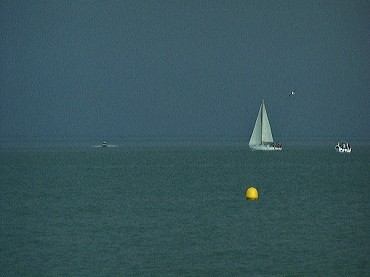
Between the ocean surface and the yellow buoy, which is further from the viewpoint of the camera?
the yellow buoy

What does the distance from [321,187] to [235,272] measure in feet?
173

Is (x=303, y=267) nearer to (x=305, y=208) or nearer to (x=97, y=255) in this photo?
(x=97, y=255)

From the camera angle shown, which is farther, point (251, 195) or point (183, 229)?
point (251, 195)

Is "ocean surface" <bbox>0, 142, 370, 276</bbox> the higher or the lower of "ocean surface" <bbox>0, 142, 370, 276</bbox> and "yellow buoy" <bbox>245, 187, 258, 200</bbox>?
the lower

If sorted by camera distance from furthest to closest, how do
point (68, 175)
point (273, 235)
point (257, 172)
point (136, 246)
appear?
point (257, 172)
point (68, 175)
point (273, 235)
point (136, 246)

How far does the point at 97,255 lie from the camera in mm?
42938

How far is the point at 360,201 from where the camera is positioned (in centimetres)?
7281

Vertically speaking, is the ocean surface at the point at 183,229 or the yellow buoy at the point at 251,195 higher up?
the yellow buoy at the point at 251,195

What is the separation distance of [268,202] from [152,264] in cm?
3230

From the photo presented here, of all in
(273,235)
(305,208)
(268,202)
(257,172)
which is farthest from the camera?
(257,172)

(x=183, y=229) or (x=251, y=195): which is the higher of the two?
(x=251, y=195)

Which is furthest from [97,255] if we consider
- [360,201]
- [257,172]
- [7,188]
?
[257,172]

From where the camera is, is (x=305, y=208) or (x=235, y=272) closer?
(x=235, y=272)

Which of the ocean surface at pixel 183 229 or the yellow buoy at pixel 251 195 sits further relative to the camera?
the yellow buoy at pixel 251 195
